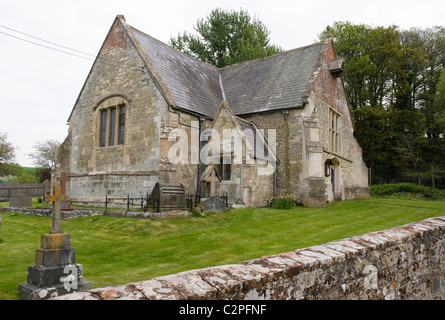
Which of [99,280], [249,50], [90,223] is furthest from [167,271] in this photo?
[249,50]

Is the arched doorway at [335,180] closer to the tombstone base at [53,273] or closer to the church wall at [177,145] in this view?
the church wall at [177,145]

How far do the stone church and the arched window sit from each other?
2.2 inches

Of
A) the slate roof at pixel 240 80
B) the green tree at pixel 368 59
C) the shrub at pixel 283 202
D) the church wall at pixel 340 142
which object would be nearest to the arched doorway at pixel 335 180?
→ the church wall at pixel 340 142

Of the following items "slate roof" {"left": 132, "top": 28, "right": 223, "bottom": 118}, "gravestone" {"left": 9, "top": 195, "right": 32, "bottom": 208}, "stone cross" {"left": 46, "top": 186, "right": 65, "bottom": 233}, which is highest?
"slate roof" {"left": 132, "top": 28, "right": 223, "bottom": 118}

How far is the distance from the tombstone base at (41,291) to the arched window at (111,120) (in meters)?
12.6

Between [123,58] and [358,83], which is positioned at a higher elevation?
[358,83]

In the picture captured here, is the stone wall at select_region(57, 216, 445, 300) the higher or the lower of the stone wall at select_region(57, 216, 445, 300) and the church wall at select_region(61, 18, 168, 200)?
the lower

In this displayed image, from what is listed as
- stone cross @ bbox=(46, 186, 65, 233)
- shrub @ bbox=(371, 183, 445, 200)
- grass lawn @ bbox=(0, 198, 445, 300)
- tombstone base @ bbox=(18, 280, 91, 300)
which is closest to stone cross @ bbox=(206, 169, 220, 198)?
grass lawn @ bbox=(0, 198, 445, 300)

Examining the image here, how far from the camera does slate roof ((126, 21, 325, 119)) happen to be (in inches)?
699

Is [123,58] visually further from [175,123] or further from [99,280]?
[99,280]

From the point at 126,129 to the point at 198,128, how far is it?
12.2 ft

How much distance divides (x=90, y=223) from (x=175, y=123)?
611 cm

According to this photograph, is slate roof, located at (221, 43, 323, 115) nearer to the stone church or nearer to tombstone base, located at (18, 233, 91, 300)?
the stone church
